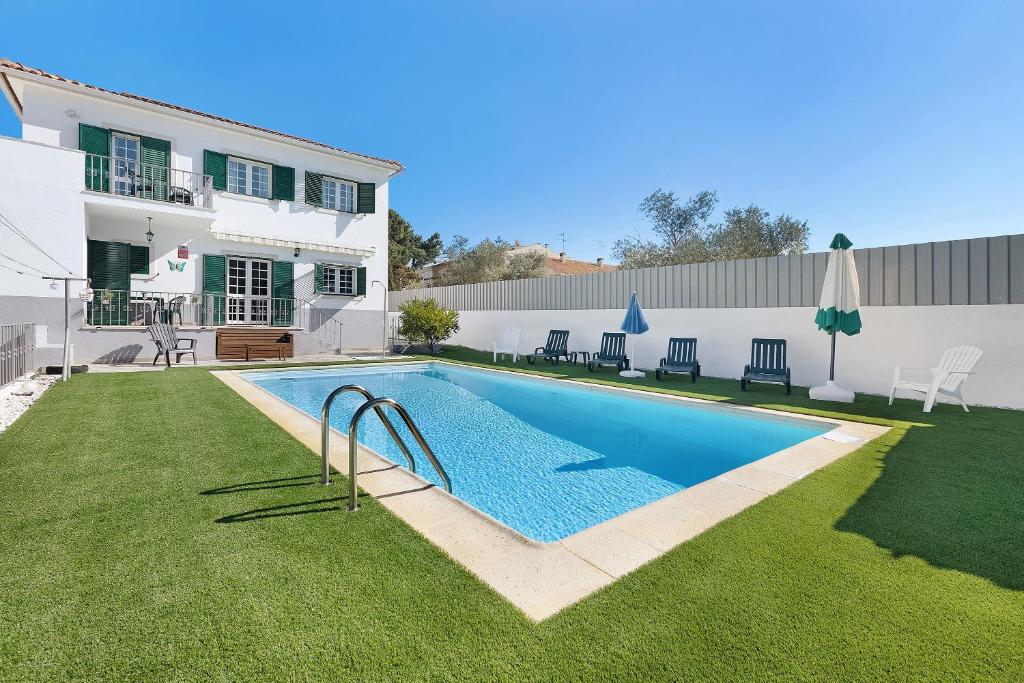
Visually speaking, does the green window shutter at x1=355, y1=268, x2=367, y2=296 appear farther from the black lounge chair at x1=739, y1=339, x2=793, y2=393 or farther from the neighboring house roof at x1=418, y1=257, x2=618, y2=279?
the neighboring house roof at x1=418, y1=257, x2=618, y2=279

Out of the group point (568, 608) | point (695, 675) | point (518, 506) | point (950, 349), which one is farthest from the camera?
point (950, 349)

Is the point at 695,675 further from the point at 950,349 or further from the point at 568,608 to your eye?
the point at 950,349

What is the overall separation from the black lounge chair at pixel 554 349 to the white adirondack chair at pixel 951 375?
9.67 meters

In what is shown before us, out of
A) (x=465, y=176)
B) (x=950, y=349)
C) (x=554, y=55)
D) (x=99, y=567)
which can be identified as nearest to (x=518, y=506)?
(x=99, y=567)

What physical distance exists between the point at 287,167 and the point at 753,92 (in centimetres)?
2045

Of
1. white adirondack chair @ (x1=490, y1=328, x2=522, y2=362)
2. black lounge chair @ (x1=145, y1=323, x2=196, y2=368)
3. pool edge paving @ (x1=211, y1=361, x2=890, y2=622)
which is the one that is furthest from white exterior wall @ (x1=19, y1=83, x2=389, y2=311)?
pool edge paving @ (x1=211, y1=361, x2=890, y2=622)

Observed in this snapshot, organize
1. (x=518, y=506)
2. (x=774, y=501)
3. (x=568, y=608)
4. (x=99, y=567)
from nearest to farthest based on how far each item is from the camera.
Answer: (x=568, y=608) < (x=99, y=567) < (x=774, y=501) < (x=518, y=506)

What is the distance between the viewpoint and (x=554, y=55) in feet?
58.8

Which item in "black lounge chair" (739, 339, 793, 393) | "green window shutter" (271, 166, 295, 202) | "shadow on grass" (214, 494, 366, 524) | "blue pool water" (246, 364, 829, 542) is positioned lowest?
"blue pool water" (246, 364, 829, 542)

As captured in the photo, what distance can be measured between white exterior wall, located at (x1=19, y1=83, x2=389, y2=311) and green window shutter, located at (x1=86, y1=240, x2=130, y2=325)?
0.41 meters

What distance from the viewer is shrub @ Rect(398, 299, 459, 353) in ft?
65.4

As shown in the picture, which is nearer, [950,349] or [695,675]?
[695,675]

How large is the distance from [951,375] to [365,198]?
2160 centimetres

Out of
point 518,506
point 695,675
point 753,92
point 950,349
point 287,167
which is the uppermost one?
point 753,92
